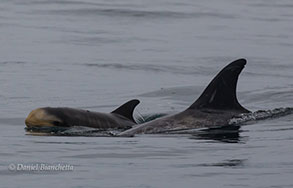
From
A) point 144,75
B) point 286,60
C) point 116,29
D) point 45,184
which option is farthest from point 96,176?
point 116,29

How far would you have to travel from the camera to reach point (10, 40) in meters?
24.9

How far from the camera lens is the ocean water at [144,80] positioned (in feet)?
29.5

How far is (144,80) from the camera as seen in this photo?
18.5 m

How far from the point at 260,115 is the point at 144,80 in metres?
5.85

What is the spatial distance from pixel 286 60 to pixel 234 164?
1302 cm

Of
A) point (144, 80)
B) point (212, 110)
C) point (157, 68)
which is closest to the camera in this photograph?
point (212, 110)

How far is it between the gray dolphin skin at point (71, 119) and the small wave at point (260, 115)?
4.83 feet

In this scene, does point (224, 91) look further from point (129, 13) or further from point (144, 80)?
point (129, 13)

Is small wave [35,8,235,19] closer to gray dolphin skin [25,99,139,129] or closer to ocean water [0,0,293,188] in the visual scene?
ocean water [0,0,293,188]

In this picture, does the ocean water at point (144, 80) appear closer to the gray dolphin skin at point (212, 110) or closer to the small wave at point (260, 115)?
the small wave at point (260, 115)

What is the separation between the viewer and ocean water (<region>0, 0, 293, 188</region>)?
29.5 ft

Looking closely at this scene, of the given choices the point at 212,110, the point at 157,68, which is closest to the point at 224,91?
the point at 212,110

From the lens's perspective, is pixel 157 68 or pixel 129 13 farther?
pixel 129 13

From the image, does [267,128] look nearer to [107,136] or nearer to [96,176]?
[107,136]
